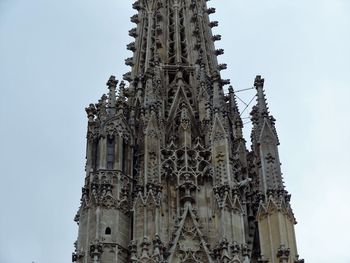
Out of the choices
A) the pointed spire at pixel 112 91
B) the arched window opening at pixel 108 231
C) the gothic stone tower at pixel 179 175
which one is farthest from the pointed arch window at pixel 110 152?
the arched window opening at pixel 108 231

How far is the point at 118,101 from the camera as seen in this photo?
3594 cm

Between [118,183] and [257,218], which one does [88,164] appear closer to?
[118,183]

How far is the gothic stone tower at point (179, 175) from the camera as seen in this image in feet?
101

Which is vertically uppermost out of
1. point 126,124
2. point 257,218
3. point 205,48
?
point 205,48

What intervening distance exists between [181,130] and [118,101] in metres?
2.92

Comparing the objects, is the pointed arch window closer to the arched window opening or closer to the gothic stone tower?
the gothic stone tower

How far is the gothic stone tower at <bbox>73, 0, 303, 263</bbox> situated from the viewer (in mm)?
30891

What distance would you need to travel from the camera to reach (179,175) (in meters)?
33.9

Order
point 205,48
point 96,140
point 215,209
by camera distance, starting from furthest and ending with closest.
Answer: point 205,48 → point 96,140 → point 215,209

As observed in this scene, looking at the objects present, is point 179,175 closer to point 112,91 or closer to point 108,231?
point 108,231

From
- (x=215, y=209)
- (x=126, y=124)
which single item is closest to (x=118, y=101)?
(x=126, y=124)

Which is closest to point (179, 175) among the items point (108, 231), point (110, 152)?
point (110, 152)

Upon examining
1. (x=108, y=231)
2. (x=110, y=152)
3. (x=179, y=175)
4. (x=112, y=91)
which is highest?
(x=112, y=91)

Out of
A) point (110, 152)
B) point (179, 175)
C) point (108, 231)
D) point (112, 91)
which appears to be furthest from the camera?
point (112, 91)
